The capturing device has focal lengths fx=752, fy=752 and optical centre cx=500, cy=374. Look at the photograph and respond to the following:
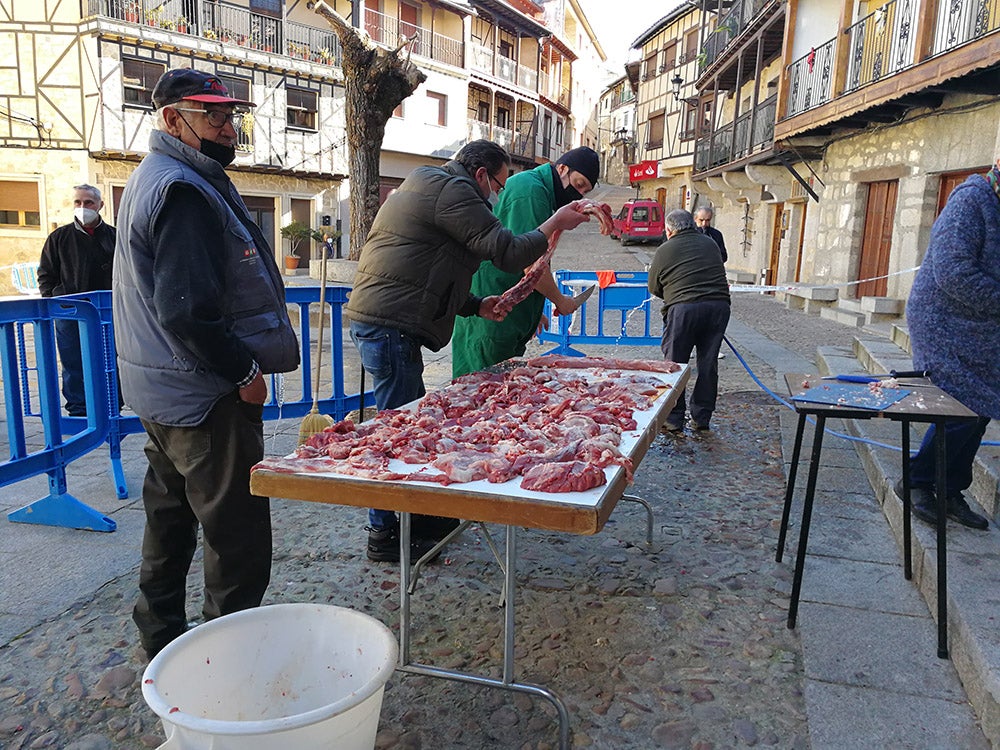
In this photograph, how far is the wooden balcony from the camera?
29.9ft

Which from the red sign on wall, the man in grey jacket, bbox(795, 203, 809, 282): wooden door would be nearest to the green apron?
the man in grey jacket

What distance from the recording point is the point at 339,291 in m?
5.46

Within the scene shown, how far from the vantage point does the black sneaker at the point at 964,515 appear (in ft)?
12.0

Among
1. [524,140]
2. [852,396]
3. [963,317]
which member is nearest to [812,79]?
[963,317]

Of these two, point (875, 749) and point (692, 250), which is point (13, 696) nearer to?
point (875, 749)

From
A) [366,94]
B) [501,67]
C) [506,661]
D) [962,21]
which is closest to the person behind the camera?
[506,661]

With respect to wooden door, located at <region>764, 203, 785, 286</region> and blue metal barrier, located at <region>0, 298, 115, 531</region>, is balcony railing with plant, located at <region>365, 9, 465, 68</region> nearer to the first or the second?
wooden door, located at <region>764, 203, 785, 286</region>

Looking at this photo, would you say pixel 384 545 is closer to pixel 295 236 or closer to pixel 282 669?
pixel 282 669

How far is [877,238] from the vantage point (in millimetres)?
13367

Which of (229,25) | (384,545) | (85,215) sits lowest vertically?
(384,545)

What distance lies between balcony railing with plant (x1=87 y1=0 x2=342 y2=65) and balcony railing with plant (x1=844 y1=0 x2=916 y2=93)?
1752 cm

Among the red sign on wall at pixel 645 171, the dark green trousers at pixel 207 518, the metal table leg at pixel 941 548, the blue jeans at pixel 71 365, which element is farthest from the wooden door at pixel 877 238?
the red sign on wall at pixel 645 171

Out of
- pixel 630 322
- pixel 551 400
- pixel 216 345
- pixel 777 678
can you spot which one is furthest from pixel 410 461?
pixel 630 322

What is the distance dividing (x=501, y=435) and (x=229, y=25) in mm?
26077
